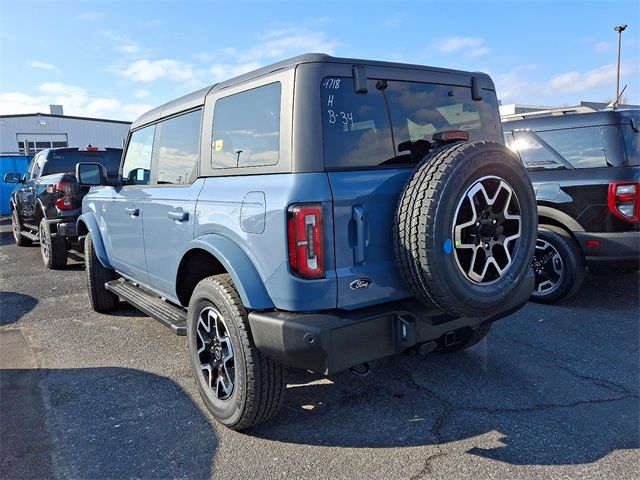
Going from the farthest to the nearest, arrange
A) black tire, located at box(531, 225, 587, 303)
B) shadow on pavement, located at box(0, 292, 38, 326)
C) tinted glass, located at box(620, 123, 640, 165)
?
1. shadow on pavement, located at box(0, 292, 38, 326)
2. black tire, located at box(531, 225, 587, 303)
3. tinted glass, located at box(620, 123, 640, 165)

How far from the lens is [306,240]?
2303 mm

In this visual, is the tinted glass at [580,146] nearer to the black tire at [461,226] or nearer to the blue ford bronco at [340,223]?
the blue ford bronco at [340,223]

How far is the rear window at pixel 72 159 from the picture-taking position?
8227 mm

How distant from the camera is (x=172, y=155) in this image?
3609 millimetres

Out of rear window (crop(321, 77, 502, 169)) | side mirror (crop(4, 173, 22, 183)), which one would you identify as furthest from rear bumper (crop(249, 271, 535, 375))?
side mirror (crop(4, 173, 22, 183))

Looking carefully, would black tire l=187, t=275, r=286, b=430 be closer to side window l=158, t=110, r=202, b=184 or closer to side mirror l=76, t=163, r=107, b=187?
side window l=158, t=110, r=202, b=184

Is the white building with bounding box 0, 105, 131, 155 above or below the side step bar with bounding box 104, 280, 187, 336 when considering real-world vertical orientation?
above

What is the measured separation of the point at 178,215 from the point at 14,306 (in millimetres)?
3701

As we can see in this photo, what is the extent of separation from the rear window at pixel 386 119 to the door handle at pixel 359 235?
25 centimetres

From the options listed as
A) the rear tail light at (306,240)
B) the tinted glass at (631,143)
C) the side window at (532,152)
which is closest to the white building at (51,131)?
the side window at (532,152)

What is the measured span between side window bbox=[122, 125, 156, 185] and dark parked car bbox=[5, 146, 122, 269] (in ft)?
8.05

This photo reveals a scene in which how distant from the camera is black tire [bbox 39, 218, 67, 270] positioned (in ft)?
23.7

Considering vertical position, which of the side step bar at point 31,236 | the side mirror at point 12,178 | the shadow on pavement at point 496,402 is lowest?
the shadow on pavement at point 496,402

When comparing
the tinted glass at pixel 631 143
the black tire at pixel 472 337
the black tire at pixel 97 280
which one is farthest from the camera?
the black tire at pixel 97 280
